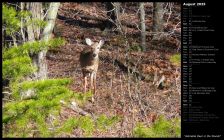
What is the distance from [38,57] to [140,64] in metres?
6.55

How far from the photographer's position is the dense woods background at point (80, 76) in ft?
22.4

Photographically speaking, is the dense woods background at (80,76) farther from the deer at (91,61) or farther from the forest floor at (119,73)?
the deer at (91,61)

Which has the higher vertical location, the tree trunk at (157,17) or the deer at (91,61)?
the tree trunk at (157,17)

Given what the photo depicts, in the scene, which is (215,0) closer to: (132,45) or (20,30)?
(20,30)

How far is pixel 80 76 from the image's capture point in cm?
1368

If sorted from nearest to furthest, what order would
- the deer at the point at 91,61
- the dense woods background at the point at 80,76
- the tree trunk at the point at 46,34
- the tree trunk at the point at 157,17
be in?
the dense woods background at the point at 80,76 < the tree trunk at the point at 46,34 < the deer at the point at 91,61 < the tree trunk at the point at 157,17

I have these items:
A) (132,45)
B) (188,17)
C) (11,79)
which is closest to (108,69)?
(132,45)

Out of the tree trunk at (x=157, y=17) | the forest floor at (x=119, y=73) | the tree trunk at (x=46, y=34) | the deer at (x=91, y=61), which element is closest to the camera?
the tree trunk at (x=46, y=34)

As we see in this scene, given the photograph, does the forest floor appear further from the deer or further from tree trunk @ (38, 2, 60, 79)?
tree trunk @ (38, 2, 60, 79)

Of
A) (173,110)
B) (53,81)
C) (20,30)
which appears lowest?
(173,110)

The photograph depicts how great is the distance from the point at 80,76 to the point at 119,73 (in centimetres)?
124

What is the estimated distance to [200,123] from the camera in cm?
786

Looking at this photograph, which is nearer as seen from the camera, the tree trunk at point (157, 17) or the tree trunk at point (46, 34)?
the tree trunk at point (46, 34)

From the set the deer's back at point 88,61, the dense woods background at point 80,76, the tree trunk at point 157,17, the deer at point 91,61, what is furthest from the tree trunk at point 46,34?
the tree trunk at point 157,17
